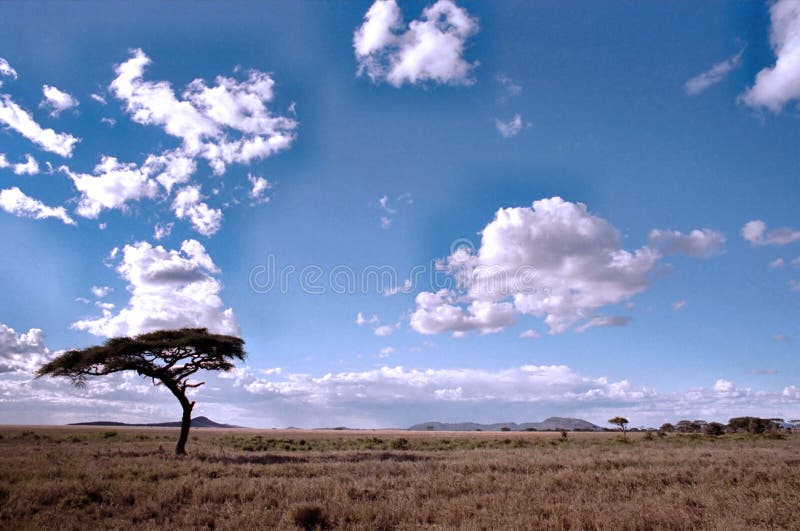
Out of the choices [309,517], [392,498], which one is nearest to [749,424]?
[392,498]

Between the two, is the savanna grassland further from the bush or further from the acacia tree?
the acacia tree

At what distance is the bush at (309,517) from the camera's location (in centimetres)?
1048

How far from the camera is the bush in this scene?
34.4ft

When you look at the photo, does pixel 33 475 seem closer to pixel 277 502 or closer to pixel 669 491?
pixel 277 502

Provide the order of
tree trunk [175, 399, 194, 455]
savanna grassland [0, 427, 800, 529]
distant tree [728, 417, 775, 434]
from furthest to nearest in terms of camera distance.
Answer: distant tree [728, 417, 775, 434] < tree trunk [175, 399, 194, 455] < savanna grassland [0, 427, 800, 529]

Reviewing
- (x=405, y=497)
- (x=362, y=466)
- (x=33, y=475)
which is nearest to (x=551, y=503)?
(x=405, y=497)

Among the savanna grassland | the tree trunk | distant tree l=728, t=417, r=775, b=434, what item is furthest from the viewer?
distant tree l=728, t=417, r=775, b=434

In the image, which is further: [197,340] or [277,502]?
[197,340]

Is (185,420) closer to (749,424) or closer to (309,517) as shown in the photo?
(309,517)

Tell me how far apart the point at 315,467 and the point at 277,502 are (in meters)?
7.40

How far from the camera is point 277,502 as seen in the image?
12414 millimetres

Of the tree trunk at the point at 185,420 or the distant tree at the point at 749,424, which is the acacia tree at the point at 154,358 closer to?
the tree trunk at the point at 185,420

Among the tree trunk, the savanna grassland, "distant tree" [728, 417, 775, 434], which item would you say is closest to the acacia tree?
the tree trunk

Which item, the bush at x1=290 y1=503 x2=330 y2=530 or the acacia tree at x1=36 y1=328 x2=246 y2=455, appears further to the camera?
the acacia tree at x1=36 y1=328 x2=246 y2=455
